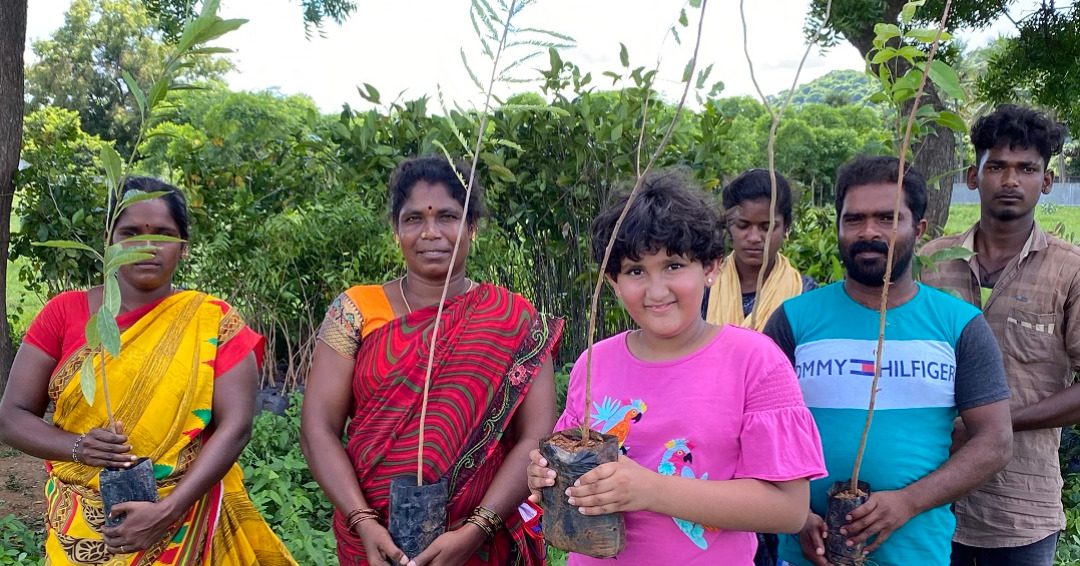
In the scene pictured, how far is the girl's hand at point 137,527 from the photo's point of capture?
6.42 ft

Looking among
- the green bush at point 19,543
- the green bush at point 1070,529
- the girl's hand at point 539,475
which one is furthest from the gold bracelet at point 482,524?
the green bush at point 1070,529

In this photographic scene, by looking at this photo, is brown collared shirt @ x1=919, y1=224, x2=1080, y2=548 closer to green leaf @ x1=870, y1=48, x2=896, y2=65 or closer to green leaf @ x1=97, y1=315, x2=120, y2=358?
green leaf @ x1=870, y1=48, x2=896, y2=65

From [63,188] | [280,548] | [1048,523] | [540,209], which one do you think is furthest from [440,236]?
[63,188]

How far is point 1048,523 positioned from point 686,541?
124cm

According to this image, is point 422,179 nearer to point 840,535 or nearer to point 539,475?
point 539,475

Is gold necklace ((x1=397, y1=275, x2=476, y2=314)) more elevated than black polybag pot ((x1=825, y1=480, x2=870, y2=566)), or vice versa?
gold necklace ((x1=397, y1=275, x2=476, y2=314))

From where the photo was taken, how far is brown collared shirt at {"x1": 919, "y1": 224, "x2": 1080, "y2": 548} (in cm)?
212

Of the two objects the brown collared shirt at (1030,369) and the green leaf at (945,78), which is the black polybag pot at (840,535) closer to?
the brown collared shirt at (1030,369)

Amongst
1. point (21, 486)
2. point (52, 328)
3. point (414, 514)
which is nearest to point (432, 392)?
point (414, 514)

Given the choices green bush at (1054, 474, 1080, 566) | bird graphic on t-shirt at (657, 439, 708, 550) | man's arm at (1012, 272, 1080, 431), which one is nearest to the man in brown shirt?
man's arm at (1012, 272, 1080, 431)

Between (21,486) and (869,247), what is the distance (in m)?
4.59

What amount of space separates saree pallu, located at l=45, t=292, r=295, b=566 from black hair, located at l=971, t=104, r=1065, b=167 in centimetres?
232

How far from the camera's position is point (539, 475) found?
1475mm

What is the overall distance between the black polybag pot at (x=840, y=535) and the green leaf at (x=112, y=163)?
1.90 m
